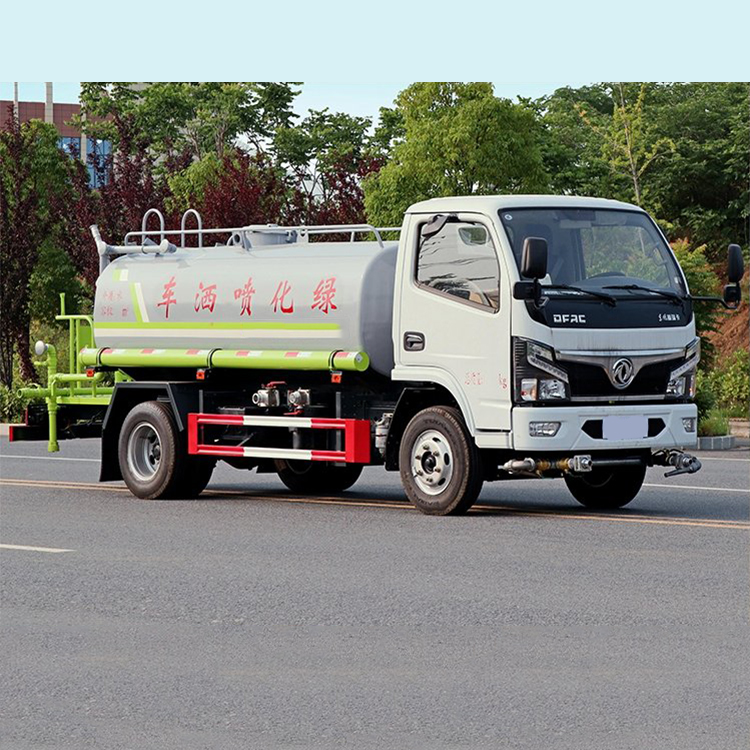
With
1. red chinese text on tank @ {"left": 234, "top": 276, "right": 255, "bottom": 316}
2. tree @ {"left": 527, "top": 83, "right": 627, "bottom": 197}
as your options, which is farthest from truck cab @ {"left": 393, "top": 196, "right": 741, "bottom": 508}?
tree @ {"left": 527, "top": 83, "right": 627, "bottom": 197}

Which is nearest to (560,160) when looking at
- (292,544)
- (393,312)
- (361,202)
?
(361,202)

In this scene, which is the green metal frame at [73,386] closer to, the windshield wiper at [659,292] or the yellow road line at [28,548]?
the yellow road line at [28,548]

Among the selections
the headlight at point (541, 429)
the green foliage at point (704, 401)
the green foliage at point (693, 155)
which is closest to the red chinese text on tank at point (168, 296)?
the headlight at point (541, 429)

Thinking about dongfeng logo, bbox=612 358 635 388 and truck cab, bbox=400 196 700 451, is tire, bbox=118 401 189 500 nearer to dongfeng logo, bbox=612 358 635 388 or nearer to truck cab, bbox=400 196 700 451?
truck cab, bbox=400 196 700 451

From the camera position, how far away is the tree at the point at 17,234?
37688 mm

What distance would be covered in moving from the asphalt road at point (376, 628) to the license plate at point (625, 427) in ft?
2.42

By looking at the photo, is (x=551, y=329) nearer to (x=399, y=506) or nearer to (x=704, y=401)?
(x=399, y=506)

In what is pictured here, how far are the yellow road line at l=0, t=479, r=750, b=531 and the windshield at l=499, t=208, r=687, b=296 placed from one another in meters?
1.93

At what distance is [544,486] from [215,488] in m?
3.51

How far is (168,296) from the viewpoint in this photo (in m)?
16.9

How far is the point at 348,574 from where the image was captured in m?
11.2

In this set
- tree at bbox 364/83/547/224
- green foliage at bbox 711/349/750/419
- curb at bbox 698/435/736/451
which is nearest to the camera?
curb at bbox 698/435/736/451

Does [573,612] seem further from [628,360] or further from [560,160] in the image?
[560,160]

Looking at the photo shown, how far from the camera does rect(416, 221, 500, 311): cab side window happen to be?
1419 cm
